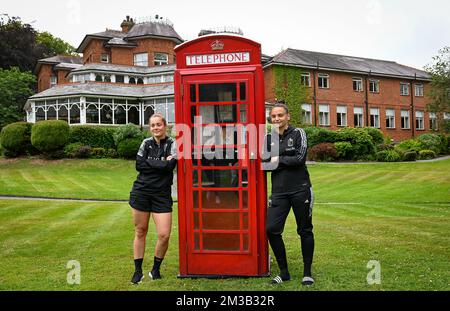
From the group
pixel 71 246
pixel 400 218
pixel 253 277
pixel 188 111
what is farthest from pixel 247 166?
pixel 400 218

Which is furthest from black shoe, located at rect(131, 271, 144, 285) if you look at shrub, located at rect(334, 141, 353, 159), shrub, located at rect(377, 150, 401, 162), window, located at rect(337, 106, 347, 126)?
window, located at rect(337, 106, 347, 126)

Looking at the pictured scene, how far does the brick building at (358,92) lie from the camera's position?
3816cm

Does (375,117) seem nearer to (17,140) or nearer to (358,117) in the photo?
(358,117)

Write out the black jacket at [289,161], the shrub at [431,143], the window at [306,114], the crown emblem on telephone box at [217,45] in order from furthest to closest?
the window at [306,114] < the shrub at [431,143] < the crown emblem on telephone box at [217,45] < the black jacket at [289,161]

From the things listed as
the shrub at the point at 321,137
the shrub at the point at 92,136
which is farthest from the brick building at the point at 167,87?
the shrub at the point at 321,137

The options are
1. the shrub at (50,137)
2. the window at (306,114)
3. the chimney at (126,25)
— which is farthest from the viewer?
the chimney at (126,25)

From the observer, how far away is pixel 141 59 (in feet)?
144

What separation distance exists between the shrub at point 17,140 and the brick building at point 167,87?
17.5ft

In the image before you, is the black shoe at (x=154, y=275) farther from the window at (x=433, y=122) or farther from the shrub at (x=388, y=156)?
the window at (x=433, y=122)

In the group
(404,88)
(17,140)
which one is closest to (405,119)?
(404,88)

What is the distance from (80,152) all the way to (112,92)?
891cm

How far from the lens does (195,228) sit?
6.02m

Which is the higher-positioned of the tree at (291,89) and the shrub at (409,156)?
the tree at (291,89)

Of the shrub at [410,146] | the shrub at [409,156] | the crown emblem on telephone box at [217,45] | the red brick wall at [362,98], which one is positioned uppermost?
the red brick wall at [362,98]
